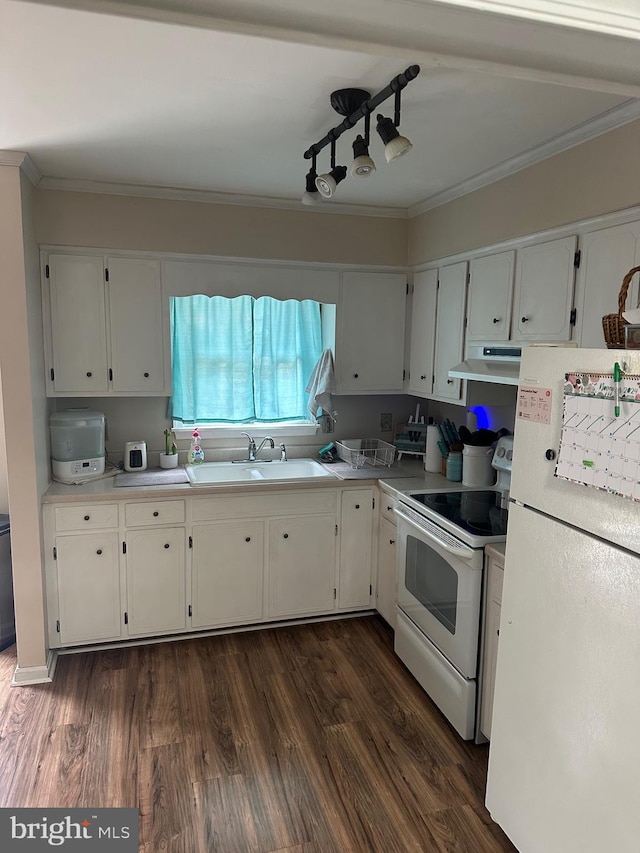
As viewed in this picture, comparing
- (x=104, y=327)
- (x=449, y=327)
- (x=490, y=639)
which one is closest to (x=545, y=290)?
(x=449, y=327)

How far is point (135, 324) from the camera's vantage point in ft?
10.8

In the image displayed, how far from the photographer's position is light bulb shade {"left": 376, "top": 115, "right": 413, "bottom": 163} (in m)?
1.89

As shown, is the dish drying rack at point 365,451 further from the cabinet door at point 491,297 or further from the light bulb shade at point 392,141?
the light bulb shade at point 392,141

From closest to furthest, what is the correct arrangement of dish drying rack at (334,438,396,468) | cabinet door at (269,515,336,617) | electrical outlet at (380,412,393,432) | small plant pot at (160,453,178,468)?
cabinet door at (269,515,336,617) → small plant pot at (160,453,178,468) → dish drying rack at (334,438,396,468) → electrical outlet at (380,412,393,432)

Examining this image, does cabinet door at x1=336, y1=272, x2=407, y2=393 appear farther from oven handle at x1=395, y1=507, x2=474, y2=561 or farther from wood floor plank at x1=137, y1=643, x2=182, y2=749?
wood floor plank at x1=137, y1=643, x2=182, y2=749

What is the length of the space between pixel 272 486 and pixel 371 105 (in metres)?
1.97

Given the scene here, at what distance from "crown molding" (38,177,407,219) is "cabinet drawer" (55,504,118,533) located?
165 centimetres

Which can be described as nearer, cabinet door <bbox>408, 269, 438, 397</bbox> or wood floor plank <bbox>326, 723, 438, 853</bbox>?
wood floor plank <bbox>326, 723, 438, 853</bbox>

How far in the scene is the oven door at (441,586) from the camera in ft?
8.04

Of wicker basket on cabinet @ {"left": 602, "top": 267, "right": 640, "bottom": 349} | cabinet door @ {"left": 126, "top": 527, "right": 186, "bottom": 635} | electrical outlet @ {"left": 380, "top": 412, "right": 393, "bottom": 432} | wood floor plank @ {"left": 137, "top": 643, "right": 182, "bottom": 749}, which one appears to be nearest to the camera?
wicker basket on cabinet @ {"left": 602, "top": 267, "right": 640, "bottom": 349}

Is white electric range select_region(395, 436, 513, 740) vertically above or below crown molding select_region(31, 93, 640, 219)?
below

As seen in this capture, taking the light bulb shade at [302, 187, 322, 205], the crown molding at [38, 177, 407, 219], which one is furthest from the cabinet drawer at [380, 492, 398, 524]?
the crown molding at [38, 177, 407, 219]

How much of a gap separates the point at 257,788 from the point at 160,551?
4.28 ft
